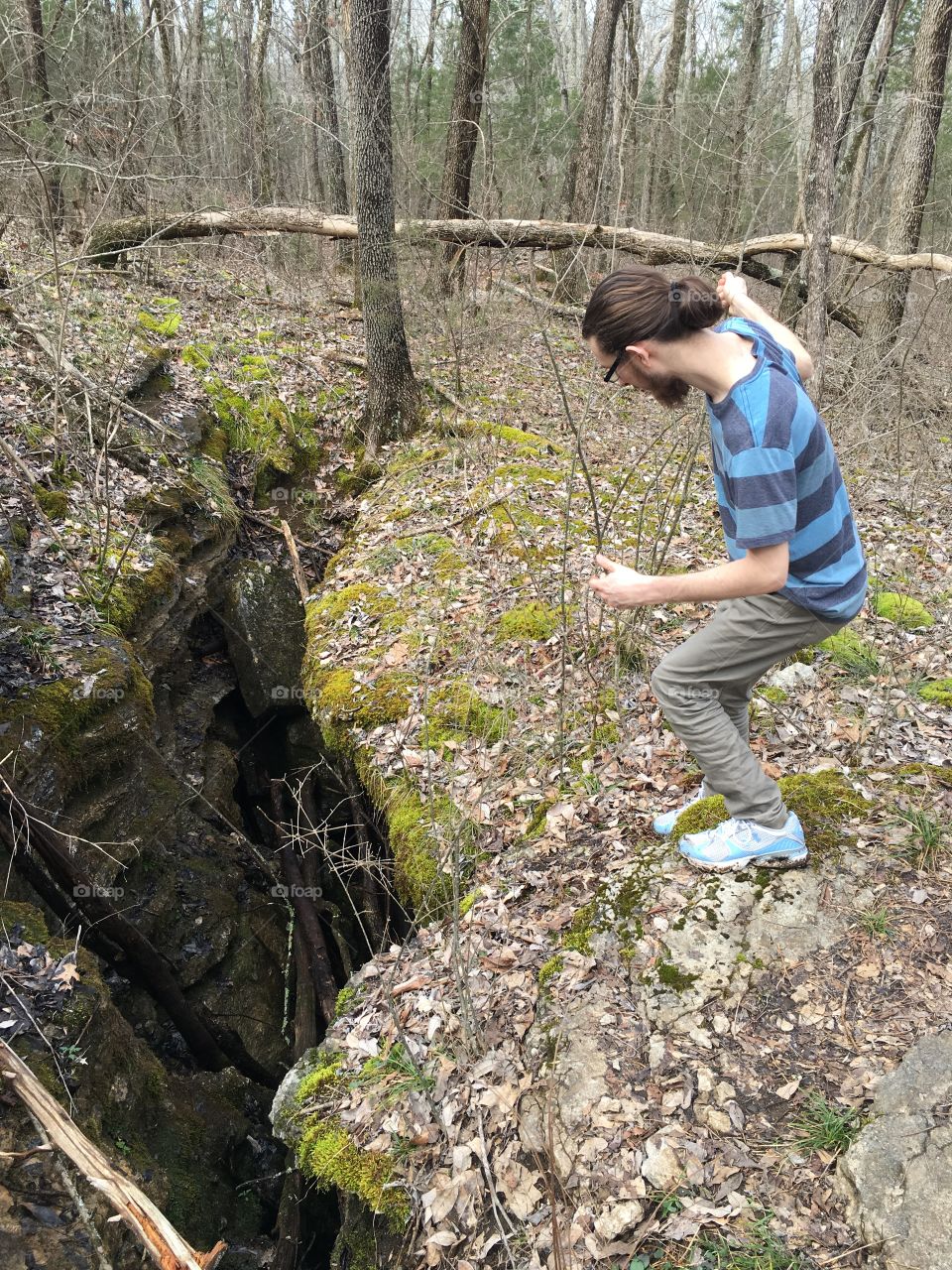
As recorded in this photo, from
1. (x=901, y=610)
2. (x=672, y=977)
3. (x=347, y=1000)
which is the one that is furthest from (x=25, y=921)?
(x=901, y=610)

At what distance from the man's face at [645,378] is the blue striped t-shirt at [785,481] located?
4.3 inches

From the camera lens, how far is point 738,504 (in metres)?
2.18

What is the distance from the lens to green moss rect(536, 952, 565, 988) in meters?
3.13

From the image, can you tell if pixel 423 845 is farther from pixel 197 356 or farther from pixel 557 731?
pixel 197 356

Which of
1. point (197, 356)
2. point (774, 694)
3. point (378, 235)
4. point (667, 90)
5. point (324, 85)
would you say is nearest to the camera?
point (774, 694)

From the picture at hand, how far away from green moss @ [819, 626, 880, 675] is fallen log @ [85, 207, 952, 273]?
5.57 meters

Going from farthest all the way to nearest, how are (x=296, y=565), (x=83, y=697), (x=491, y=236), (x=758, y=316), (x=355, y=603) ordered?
1. (x=491, y=236)
2. (x=296, y=565)
3. (x=355, y=603)
4. (x=83, y=697)
5. (x=758, y=316)

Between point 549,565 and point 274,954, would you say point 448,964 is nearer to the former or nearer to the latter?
point 274,954

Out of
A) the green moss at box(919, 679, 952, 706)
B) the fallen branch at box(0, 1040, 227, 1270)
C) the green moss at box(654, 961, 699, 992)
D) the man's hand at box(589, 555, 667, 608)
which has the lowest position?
the fallen branch at box(0, 1040, 227, 1270)

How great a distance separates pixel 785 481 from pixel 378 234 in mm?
6654

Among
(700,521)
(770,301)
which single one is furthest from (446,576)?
(770,301)

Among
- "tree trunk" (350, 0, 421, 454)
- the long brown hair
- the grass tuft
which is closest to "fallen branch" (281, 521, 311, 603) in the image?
"tree trunk" (350, 0, 421, 454)

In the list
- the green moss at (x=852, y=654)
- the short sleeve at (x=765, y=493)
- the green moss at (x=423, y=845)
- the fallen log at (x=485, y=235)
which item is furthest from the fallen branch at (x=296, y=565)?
the short sleeve at (x=765, y=493)

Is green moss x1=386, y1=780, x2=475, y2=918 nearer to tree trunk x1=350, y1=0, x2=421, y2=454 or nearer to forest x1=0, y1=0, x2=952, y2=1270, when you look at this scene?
forest x1=0, y1=0, x2=952, y2=1270
